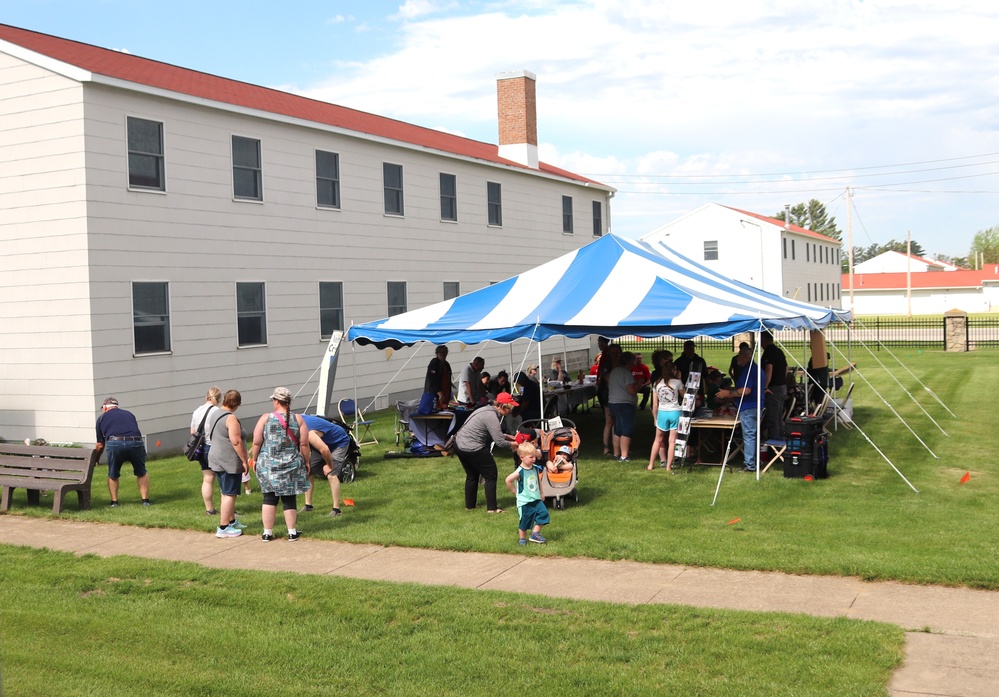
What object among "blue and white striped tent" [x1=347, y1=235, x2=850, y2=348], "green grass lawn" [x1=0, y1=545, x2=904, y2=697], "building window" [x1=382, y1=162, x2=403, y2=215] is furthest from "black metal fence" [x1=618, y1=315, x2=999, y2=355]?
"green grass lawn" [x1=0, y1=545, x2=904, y2=697]

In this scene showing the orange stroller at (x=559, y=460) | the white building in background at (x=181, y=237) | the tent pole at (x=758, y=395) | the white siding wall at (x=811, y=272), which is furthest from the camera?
the white siding wall at (x=811, y=272)

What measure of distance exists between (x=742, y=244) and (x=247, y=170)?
1644 inches

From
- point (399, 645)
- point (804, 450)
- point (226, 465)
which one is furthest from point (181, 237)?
point (399, 645)

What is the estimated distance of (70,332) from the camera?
16172 mm

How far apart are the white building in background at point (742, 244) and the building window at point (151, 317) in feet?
135

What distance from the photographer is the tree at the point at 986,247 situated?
128 meters

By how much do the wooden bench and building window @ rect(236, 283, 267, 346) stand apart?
6.66 metres

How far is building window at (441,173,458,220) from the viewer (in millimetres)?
25297

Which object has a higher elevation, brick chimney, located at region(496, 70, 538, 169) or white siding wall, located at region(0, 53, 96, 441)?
brick chimney, located at region(496, 70, 538, 169)

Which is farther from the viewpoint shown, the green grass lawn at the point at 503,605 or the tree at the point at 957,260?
the tree at the point at 957,260

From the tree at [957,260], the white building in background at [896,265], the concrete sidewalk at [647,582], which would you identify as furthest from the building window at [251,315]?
the tree at [957,260]

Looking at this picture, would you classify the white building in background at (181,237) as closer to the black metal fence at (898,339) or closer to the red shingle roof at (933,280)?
the black metal fence at (898,339)

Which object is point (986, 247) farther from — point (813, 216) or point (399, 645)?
point (399, 645)

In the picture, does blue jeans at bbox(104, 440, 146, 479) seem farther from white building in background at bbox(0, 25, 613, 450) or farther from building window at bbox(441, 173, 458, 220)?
building window at bbox(441, 173, 458, 220)
